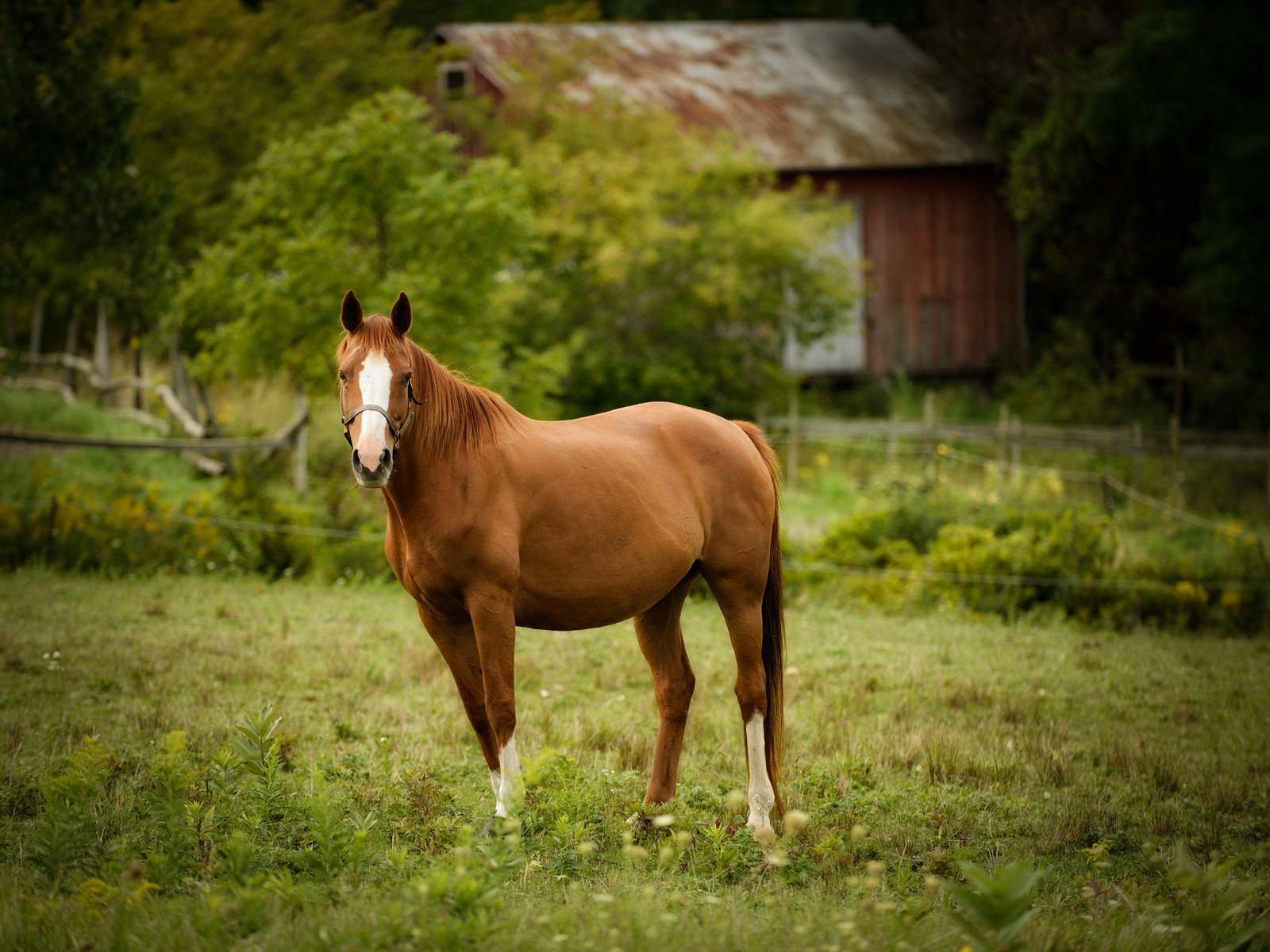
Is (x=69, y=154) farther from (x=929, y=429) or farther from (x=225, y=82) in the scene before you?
(x=929, y=429)

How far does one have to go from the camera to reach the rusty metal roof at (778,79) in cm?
2147

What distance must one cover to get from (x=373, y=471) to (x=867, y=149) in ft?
64.5

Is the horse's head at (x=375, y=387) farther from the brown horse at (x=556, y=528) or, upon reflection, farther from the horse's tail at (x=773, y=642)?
the horse's tail at (x=773, y=642)

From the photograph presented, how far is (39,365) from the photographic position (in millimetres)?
20656

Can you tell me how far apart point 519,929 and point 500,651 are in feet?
5.08

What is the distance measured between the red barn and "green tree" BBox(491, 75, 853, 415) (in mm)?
2187

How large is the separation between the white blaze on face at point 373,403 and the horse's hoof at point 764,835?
2118 millimetres

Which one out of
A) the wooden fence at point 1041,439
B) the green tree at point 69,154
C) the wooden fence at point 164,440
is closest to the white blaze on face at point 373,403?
the wooden fence at point 164,440

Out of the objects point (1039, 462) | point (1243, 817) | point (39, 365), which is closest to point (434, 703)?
point (1243, 817)

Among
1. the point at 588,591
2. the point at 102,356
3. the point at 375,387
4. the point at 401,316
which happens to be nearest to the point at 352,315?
the point at 401,316

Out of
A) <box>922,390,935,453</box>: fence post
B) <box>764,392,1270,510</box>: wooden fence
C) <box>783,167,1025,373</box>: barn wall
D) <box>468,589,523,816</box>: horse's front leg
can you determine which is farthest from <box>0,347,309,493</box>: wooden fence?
<box>783,167,1025,373</box>: barn wall

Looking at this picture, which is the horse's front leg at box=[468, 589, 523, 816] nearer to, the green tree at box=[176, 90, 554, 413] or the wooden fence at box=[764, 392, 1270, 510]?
the green tree at box=[176, 90, 554, 413]

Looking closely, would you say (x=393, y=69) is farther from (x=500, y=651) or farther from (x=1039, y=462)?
(x=500, y=651)

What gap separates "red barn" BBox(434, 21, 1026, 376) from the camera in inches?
854
